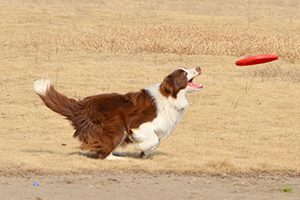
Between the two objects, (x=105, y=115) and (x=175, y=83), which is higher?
(x=175, y=83)

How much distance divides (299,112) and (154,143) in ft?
17.4

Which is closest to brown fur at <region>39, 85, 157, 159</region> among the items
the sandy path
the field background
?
the field background

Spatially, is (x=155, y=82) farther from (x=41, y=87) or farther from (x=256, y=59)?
(x=41, y=87)

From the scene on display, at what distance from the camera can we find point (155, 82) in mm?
12422

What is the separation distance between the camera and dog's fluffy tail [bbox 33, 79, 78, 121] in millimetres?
6327

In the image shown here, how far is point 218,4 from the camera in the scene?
35.5 meters

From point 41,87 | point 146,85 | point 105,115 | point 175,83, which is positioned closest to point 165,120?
point 175,83

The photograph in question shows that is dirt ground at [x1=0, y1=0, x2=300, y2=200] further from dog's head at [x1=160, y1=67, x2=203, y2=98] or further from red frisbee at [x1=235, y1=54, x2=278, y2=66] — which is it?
red frisbee at [x1=235, y1=54, x2=278, y2=66]

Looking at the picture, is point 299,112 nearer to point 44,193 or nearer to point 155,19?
point 44,193

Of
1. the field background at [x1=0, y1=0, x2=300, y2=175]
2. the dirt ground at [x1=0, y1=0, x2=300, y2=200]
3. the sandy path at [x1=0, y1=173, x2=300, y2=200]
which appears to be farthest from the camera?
the field background at [x1=0, y1=0, x2=300, y2=175]

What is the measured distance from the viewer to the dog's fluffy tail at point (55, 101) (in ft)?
20.8

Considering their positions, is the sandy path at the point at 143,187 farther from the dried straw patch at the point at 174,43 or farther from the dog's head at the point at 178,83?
the dried straw patch at the point at 174,43

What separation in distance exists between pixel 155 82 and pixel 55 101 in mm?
6256

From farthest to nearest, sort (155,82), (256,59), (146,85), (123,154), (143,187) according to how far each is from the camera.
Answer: (155,82) < (146,85) < (256,59) < (123,154) < (143,187)
